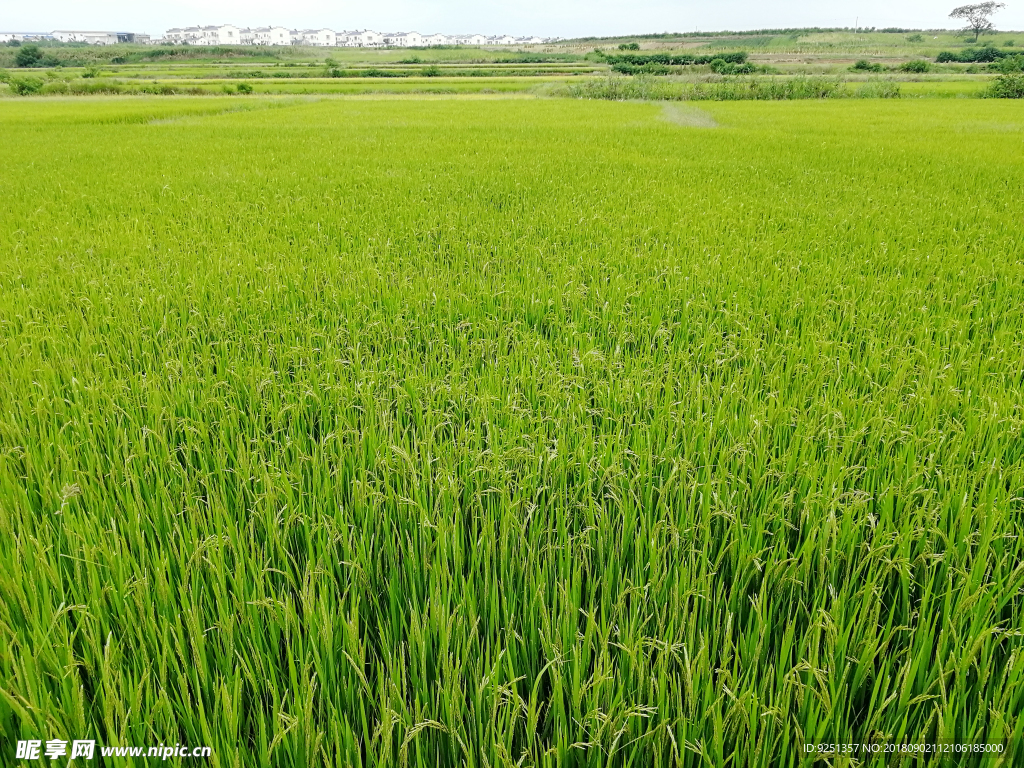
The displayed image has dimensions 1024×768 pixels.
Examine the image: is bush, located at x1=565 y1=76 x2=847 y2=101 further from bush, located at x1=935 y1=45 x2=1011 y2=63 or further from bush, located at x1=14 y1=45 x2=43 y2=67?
bush, located at x1=14 y1=45 x2=43 y2=67

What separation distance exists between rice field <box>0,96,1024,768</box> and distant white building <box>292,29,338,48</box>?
203 metres

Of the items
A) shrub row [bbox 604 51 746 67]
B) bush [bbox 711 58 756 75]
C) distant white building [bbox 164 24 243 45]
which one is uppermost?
distant white building [bbox 164 24 243 45]

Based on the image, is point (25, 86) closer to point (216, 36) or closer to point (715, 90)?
point (715, 90)

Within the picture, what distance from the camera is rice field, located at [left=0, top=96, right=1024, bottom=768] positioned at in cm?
117

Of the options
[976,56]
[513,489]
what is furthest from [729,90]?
[976,56]

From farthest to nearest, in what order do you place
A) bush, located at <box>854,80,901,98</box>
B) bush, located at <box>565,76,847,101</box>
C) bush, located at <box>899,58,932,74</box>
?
bush, located at <box>899,58,932,74</box>, bush, located at <box>565,76,847,101</box>, bush, located at <box>854,80,901,98</box>

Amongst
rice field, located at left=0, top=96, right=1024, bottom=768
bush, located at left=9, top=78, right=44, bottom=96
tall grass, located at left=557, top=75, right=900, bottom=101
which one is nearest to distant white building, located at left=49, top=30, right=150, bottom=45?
bush, located at left=9, top=78, right=44, bottom=96

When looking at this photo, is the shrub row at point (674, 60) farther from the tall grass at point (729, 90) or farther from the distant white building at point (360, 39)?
the distant white building at point (360, 39)

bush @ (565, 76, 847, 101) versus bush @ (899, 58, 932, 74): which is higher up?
bush @ (899, 58, 932, 74)

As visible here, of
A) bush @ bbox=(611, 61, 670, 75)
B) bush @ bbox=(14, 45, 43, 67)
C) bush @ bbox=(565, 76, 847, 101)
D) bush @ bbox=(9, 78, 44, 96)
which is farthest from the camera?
bush @ bbox=(14, 45, 43, 67)

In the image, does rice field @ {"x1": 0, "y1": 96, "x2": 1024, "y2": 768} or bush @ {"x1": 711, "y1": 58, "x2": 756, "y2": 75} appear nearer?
rice field @ {"x1": 0, "y1": 96, "x2": 1024, "y2": 768}

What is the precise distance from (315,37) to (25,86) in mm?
167558

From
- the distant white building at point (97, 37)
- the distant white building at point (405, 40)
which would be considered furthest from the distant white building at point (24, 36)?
the distant white building at point (405, 40)

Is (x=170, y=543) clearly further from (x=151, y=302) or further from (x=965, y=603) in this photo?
(x=151, y=302)
